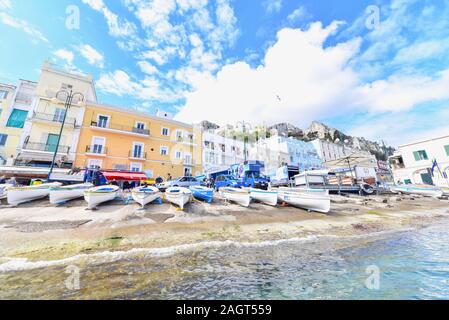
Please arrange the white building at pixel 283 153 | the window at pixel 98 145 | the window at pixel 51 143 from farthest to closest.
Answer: the white building at pixel 283 153, the window at pixel 98 145, the window at pixel 51 143

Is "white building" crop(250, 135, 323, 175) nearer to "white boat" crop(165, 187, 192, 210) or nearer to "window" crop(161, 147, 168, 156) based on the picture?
"window" crop(161, 147, 168, 156)

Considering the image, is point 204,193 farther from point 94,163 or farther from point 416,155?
point 416,155

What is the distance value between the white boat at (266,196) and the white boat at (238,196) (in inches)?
47.7

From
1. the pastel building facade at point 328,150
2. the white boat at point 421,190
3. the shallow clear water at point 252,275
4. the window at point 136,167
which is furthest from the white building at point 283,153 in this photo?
the shallow clear water at point 252,275

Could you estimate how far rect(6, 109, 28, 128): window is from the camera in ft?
71.2

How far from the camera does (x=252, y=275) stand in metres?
3.97

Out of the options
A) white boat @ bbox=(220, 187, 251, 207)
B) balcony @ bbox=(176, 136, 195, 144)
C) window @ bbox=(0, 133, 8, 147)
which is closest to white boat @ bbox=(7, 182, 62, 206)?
white boat @ bbox=(220, 187, 251, 207)

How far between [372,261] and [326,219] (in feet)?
17.6

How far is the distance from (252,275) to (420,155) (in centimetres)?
4128

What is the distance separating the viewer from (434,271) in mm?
4156

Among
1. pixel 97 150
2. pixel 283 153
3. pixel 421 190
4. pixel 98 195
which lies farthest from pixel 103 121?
pixel 421 190

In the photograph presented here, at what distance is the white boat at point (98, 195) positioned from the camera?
9352mm

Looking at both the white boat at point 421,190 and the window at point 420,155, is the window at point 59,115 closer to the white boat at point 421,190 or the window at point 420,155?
the white boat at point 421,190
